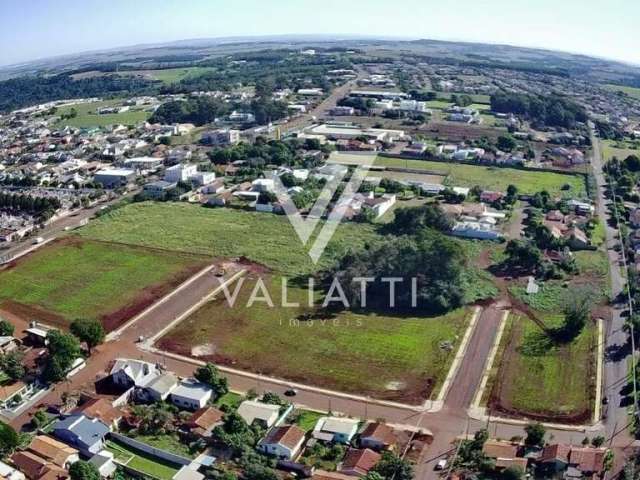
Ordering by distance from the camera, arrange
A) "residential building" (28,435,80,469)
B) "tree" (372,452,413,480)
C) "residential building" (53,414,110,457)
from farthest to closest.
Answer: "residential building" (53,414,110,457) → "residential building" (28,435,80,469) → "tree" (372,452,413,480)

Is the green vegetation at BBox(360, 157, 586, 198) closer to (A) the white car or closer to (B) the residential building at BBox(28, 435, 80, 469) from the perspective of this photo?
(A) the white car

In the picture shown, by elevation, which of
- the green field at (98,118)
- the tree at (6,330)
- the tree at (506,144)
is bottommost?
the tree at (6,330)

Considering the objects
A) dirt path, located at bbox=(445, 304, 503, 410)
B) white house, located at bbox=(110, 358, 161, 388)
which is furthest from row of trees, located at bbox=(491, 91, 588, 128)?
white house, located at bbox=(110, 358, 161, 388)

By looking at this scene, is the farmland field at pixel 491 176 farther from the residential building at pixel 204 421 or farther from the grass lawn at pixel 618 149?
the residential building at pixel 204 421

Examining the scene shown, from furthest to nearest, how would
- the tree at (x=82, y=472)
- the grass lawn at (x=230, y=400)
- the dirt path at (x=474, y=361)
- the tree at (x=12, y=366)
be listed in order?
1. the tree at (x=12, y=366)
2. the dirt path at (x=474, y=361)
3. the grass lawn at (x=230, y=400)
4. the tree at (x=82, y=472)

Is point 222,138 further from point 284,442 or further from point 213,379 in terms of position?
point 284,442

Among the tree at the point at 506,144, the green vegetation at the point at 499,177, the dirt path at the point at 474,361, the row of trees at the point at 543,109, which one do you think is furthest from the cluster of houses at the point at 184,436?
the row of trees at the point at 543,109

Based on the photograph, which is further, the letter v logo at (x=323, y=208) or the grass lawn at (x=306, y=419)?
the letter v logo at (x=323, y=208)

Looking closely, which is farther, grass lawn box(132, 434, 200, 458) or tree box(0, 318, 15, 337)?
tree box(0, 318, 15, 337)

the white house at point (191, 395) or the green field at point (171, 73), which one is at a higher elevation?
the green field at point (171, 73)
